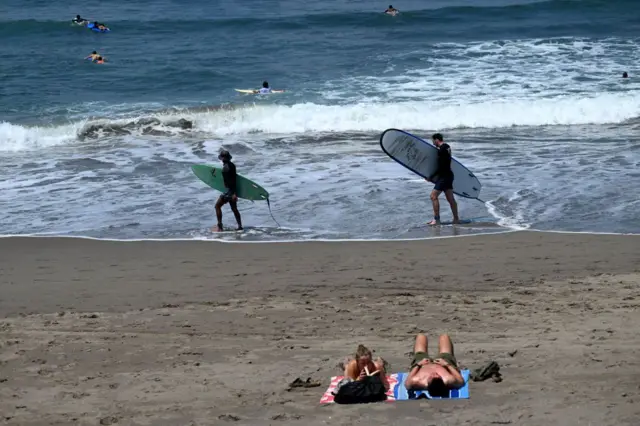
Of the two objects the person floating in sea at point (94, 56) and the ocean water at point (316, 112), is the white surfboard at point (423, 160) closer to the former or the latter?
the ocean water at point (316, 112)

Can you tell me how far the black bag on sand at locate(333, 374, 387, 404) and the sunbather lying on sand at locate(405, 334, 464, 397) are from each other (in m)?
0.25

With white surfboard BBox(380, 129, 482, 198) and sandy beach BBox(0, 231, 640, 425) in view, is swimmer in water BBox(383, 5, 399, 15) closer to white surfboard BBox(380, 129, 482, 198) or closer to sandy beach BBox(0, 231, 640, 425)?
white surfboard BBox(380, 129, 482, 198)

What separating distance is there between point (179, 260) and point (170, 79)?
17.4 m

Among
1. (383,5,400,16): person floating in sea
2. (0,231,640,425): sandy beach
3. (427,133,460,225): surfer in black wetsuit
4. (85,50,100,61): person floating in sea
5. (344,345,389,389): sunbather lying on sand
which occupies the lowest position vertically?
(0,231,640,425): sandy beach

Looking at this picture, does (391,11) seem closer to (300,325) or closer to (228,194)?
(228,194)

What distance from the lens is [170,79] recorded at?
2828 cm

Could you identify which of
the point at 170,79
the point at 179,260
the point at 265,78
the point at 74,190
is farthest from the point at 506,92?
the point at 179,260

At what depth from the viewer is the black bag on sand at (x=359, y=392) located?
6984 mm

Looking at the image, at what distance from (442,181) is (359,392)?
7.08 meters

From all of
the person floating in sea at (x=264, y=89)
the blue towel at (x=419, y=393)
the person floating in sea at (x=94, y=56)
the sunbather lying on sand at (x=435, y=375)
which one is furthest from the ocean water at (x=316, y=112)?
the blue towel at (x=419, y=393)

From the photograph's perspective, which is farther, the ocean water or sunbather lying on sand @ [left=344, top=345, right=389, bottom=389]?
the ocean water

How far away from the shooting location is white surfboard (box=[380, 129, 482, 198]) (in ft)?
47.5

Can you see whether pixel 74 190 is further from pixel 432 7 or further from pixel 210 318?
pixel 432 7

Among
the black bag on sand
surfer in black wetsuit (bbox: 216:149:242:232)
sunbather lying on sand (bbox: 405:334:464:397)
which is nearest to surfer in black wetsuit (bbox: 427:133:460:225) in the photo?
surfer in black wetsuit (bbox: 216:149:242:232)
